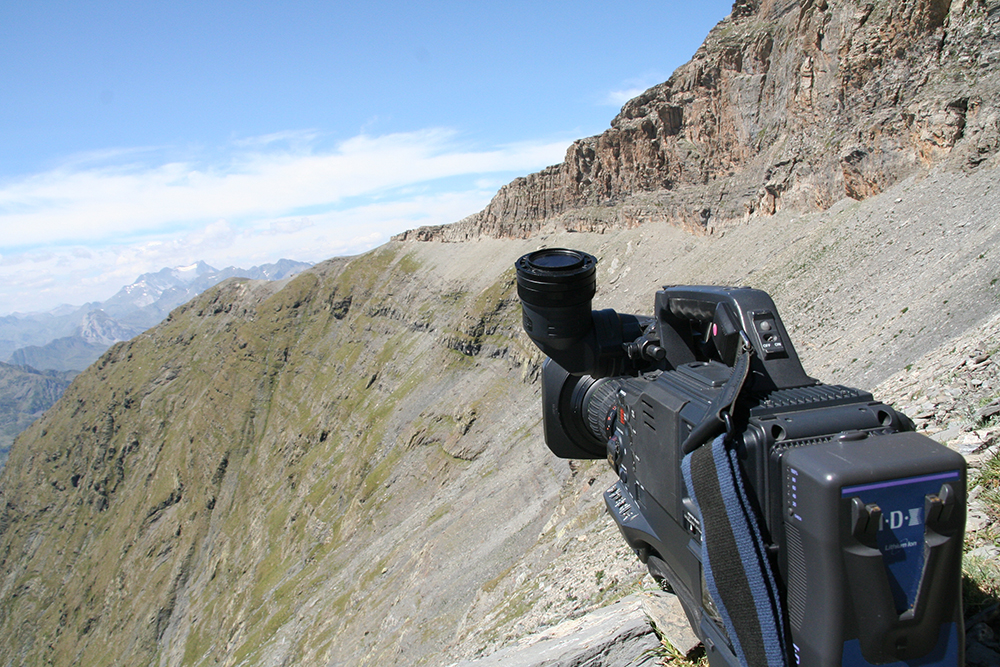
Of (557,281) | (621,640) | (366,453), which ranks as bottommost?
(366,453)

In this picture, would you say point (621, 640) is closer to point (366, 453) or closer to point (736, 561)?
point (736, 561)

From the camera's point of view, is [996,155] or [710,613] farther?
[996,155]

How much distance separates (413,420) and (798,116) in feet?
134

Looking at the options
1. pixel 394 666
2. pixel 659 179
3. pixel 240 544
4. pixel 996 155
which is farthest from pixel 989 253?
pixel 240 544

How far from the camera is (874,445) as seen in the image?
7.13ft

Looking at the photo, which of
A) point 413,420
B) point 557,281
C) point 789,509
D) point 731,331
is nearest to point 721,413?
point 789,509

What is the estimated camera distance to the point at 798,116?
1267 inches

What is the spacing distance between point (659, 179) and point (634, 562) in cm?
4414

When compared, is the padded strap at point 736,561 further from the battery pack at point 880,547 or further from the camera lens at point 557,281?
the camera lens at point 557,281

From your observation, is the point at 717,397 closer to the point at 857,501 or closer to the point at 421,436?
the point at 857,501

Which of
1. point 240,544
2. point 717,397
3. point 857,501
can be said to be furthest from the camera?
point 240,544

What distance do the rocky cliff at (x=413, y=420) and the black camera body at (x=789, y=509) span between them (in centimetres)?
415

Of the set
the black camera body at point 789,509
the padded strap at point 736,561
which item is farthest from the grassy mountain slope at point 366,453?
the padded strap at point 736,561

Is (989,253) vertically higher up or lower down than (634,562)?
higher up
